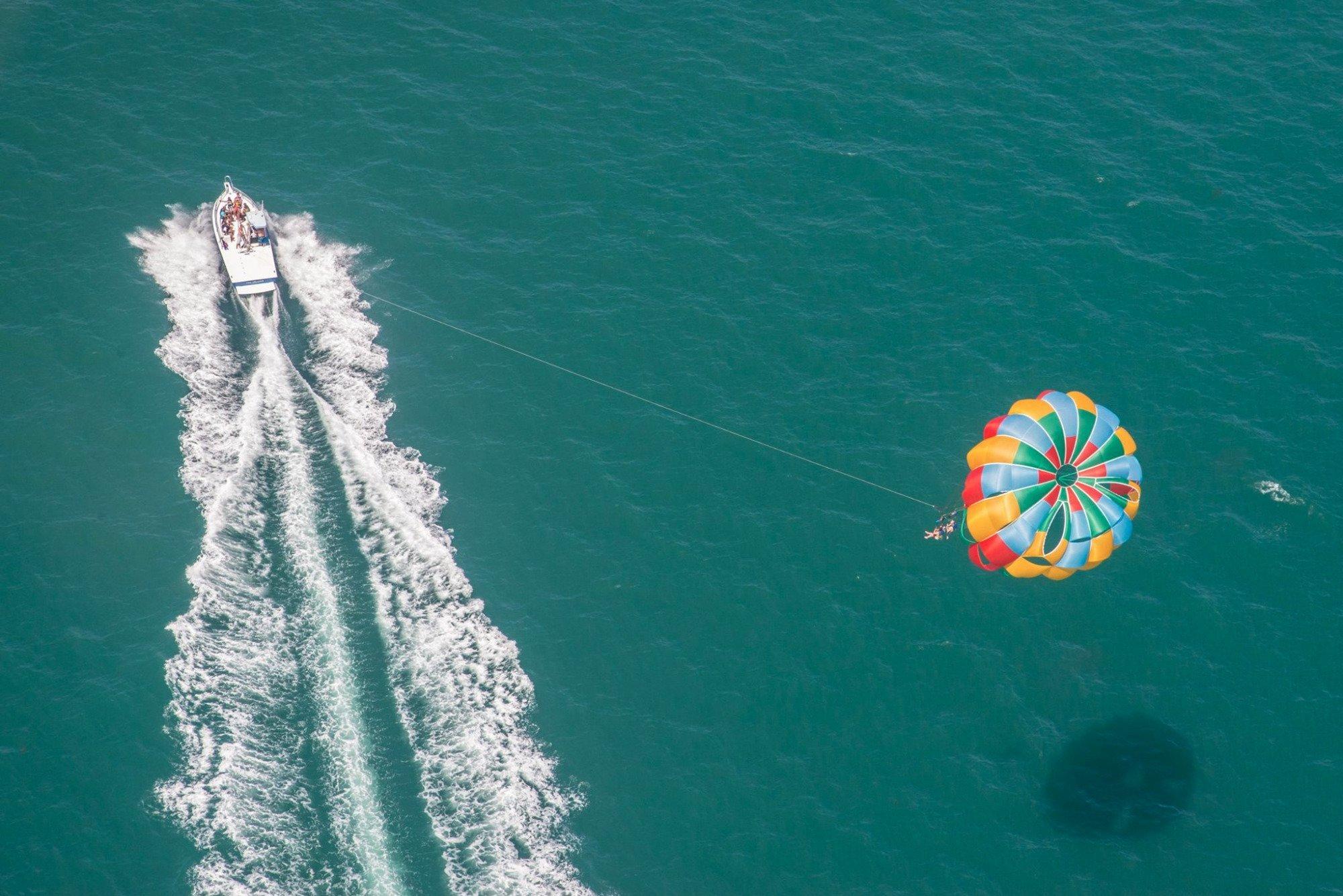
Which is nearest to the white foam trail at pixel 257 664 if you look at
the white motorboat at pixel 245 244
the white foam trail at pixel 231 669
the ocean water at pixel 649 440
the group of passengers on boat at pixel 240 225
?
the white foam trail at pixel 231 669

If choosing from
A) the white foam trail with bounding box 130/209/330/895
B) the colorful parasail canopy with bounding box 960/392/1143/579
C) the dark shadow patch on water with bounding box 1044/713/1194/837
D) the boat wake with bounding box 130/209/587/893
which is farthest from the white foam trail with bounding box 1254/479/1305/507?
the white foam trail with bounding box 130/209/330/895

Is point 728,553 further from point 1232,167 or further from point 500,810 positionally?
point 1232,167

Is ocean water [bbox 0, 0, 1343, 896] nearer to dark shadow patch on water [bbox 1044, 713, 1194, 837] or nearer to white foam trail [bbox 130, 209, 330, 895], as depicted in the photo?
white foam trail [bbox 130, 209, 330, 895]

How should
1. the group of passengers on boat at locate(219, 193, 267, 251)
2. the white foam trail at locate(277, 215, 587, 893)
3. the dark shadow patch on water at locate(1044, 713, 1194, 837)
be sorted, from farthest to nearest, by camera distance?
1. the group of passengers on boat at locate(219, 193, 267, 251)
2. the dark shadow patch on water at locate(1044, 713, 1194, 837)
3. the white foam trail at locate(277, 215, 587, 893)

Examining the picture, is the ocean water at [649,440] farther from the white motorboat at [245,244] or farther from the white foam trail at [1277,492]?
the white motorboat at [245,244]

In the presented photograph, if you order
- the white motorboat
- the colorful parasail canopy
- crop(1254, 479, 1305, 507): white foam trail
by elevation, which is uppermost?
crop(1254, 479, 1305, 507): white foam trail

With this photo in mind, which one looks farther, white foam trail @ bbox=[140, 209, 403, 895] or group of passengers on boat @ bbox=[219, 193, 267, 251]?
group of passengers on boat @ bbox=[219, 193, 267, 251]

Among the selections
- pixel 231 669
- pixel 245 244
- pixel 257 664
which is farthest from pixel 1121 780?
pixel 245 244
